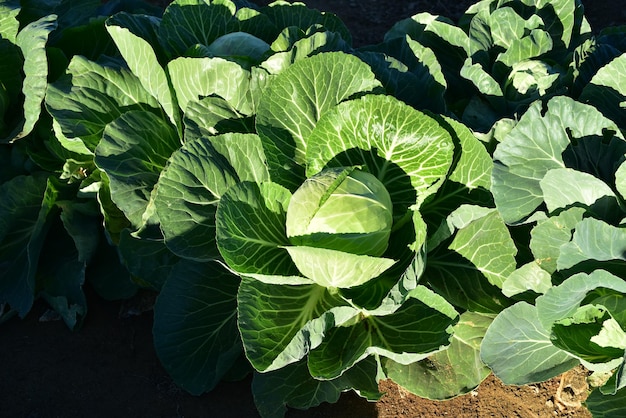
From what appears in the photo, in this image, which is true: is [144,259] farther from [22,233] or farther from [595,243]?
[595,243]

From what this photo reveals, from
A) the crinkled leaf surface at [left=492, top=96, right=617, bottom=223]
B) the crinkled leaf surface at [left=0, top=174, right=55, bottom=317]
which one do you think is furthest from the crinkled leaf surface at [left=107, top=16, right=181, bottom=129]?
the crinkled leaf surface at [left=492, top=96, right=617, bottom=223]

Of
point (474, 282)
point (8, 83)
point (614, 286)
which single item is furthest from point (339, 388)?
point (8, 83)

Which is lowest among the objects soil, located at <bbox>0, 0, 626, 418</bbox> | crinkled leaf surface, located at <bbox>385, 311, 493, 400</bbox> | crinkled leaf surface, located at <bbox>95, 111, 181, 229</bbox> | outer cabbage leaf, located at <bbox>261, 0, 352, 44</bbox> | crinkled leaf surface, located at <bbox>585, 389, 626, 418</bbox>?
soil, located at <bbox>0, 0, 626, 418</bbox>

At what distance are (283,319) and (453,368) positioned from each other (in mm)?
806

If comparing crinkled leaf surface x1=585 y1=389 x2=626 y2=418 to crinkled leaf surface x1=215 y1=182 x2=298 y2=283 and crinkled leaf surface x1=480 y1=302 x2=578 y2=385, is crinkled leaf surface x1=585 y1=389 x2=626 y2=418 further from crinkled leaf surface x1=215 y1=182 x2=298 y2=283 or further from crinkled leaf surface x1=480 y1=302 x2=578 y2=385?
crinkled leaf surface x1=215 y1=182 x2=298 y2=283

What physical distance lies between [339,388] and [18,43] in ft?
8.40

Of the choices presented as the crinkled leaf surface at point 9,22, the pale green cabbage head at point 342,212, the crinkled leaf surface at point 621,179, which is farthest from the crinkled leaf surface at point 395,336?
the crinkled leaf surface at point 9,22

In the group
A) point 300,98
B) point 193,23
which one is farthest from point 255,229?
point 193,23

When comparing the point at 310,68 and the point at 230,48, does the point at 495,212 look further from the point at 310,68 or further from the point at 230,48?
the point at 230,48

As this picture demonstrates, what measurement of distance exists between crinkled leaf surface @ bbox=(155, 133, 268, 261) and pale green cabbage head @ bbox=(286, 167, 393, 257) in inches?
15.8

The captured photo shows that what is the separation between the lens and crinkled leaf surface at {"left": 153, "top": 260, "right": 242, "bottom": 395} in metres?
3.29

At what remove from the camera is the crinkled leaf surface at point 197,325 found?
329cm

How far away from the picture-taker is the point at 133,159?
11.3 feet

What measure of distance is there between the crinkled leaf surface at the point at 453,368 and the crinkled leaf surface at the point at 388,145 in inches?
24.8
